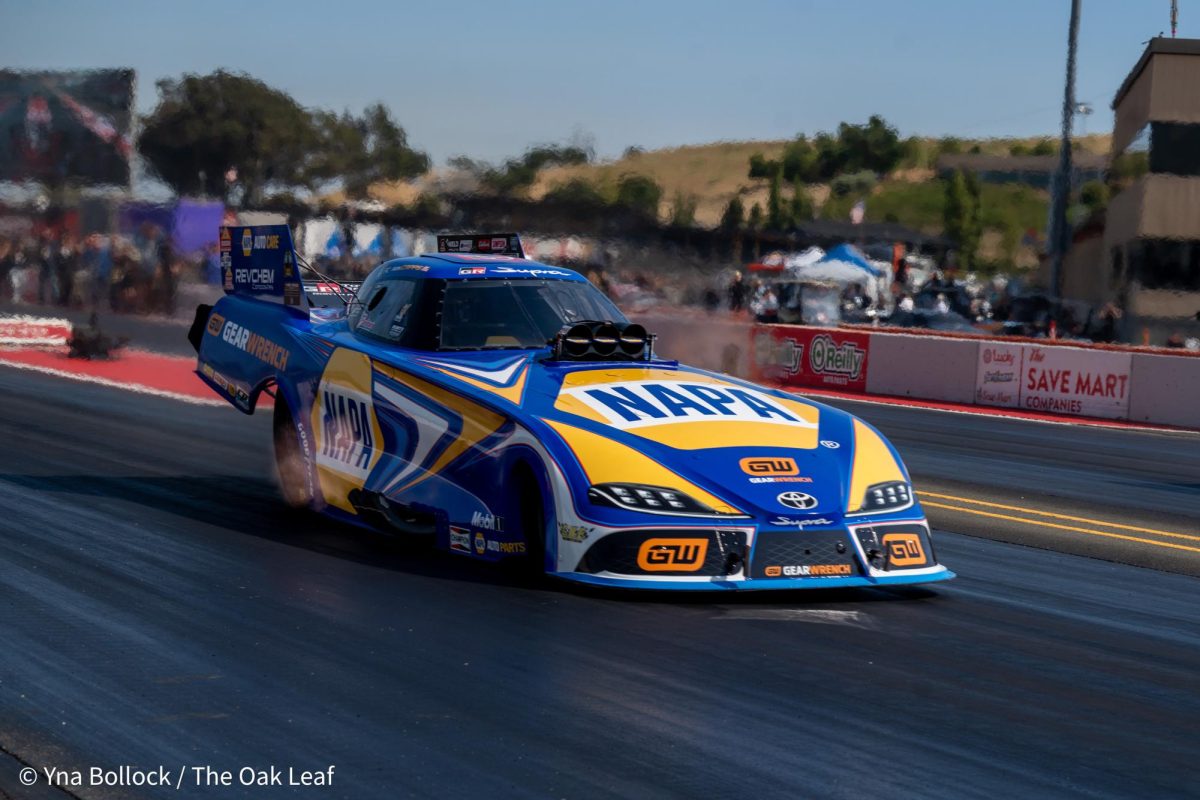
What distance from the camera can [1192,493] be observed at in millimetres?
14797

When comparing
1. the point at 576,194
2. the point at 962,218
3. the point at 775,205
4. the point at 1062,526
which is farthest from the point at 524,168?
the point at 962,218

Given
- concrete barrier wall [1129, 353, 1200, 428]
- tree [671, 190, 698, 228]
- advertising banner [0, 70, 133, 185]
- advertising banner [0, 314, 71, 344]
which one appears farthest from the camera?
advertising banner [0, 70, 133, 185]

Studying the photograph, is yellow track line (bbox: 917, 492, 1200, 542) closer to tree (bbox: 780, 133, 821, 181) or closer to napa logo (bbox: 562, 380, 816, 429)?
napa logo (bbox: 562, 380, 816, 429)

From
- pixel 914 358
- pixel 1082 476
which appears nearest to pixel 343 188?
pixel 914 358

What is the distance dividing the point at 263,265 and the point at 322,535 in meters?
2.74

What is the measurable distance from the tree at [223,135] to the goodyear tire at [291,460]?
28.4m

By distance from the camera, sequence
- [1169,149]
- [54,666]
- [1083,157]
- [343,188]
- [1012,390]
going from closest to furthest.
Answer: [54,666]
[1012,390]
[343,188]
[1169,149]
[1083,157]

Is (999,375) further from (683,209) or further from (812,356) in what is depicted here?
(683,209)

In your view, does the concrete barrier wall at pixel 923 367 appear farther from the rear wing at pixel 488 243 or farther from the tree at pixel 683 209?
the rear wing at pixel 488 243

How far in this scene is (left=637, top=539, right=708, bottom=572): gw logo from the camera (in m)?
7.52

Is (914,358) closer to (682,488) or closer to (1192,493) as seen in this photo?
(1192,493)

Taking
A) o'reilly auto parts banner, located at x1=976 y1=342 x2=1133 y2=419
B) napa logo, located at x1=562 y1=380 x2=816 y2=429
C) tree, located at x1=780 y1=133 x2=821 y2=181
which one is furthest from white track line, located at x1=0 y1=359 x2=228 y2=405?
tree, located at x1=780 y1=133 x2=821 y2=181

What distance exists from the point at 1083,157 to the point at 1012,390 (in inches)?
3156

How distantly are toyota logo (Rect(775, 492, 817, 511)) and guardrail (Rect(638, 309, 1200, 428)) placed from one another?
1665 centimetres
